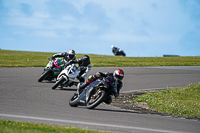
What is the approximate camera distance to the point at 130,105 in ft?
38.8

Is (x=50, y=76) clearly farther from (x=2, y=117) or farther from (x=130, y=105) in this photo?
(x=2, y=117)

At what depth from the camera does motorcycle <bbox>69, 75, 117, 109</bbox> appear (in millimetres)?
9641

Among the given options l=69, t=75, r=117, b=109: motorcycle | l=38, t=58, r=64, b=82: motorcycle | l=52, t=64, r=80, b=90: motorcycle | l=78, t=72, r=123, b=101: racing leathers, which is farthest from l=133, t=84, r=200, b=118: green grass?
l=38, t=58, r=64, b=82: motorcycle

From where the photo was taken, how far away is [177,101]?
12297mm

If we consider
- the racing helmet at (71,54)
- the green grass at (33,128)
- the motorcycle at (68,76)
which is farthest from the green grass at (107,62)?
the green grass at (33,128)

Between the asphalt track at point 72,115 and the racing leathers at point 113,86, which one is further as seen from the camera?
the racing leathers at point 113,86

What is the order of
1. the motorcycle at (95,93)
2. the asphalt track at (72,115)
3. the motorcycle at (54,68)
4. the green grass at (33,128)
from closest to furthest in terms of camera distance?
the green grass at (33,128) → the asphalt track at (72,115) → the motorcycle at (95,93) → the motorcycle at (54,68)

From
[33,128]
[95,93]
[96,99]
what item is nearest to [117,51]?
[95,93]

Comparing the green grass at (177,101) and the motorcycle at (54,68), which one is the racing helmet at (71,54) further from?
the green grass at (177,101)

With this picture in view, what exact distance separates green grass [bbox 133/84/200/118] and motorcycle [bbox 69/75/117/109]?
2349 millimetres

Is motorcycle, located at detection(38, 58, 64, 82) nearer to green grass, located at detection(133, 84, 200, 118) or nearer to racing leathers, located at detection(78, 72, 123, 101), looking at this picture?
green grass, located at detection(133, 84, 200, 118)

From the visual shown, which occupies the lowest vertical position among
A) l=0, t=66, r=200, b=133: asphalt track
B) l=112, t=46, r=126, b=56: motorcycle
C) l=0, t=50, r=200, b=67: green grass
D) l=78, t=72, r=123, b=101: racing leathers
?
l=0, t=66, r=200, b=133: asphalt track

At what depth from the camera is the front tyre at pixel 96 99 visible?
9.48 m

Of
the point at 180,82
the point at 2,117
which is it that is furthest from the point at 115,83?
Answer: the point at 180,82
